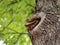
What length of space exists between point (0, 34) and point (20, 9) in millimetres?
492

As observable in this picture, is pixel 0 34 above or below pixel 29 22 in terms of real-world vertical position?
below

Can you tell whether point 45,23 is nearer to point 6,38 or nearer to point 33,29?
point 33,29

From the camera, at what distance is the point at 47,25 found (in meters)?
1.25

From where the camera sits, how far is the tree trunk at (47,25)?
1207mm

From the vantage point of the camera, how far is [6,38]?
3.09 m

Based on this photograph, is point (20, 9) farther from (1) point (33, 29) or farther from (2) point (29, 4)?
(1) point (33, 29)

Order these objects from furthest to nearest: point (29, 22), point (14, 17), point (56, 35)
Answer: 1. point (14, 17)
2. point (29, 22)
3. point (56, 35)

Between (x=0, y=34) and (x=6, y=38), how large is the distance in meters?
0.12

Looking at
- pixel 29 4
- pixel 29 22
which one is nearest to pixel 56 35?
pixel 29 22

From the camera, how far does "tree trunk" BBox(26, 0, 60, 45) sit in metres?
1.21

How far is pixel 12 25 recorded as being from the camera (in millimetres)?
3123

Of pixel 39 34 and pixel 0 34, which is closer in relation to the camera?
pixel 39 34

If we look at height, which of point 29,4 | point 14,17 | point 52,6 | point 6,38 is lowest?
point 6,38

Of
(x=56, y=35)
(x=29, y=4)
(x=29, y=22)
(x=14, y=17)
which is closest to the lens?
(x=56, y=35)
